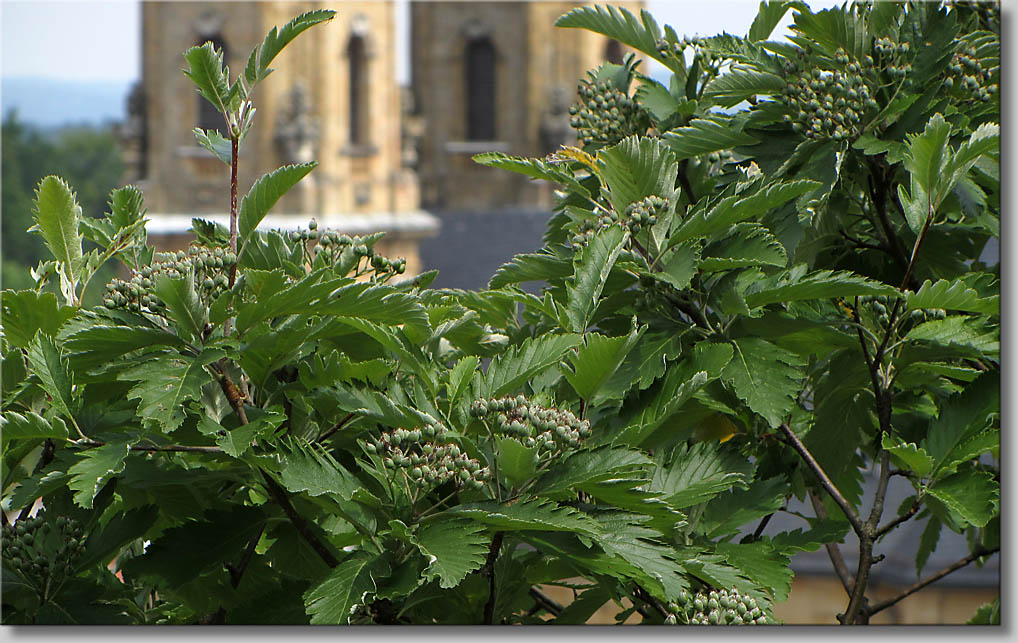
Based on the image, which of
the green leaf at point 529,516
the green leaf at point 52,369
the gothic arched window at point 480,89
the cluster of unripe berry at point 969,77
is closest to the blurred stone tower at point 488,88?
the gothic arched window at point 480,89

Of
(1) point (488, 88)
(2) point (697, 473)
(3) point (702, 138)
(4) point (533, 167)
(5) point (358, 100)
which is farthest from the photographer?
(1) point (488, 88)

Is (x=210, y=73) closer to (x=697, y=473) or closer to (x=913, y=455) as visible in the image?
(x=697, y=473)

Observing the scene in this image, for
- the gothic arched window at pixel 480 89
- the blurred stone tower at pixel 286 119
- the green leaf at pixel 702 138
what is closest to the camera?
the green leaf at pixel 702 138

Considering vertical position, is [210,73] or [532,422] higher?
[210,73]

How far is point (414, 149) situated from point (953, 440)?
31.6 metres

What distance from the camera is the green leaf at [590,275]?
2.17 meters

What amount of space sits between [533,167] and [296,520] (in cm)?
72

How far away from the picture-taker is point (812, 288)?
2215mm

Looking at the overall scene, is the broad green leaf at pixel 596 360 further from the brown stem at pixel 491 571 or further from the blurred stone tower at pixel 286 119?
the blurred stone tower at pixel 286 119

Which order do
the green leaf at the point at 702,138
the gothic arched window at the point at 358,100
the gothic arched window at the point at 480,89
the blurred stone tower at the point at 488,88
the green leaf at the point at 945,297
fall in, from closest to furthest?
1. the green leaf at the point at 945,297
2. the green leaf at the point at 702,138
3. the gothic arched window at the point at 358,100
4. the blurred stone tower at the point at 488,88
5. the gothic arched window at the point at 480,89

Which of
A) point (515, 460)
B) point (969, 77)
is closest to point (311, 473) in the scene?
point (515, 460)

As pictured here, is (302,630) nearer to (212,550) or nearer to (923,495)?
(212,550)

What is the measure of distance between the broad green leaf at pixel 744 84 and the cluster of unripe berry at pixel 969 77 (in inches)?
12.8

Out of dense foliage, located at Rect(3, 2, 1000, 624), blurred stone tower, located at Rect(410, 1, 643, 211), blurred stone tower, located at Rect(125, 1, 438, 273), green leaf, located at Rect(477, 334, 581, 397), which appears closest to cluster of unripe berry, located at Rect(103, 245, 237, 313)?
dense foliage, located at Rect(3, 2, 1000, 624)
